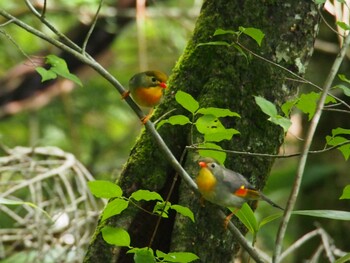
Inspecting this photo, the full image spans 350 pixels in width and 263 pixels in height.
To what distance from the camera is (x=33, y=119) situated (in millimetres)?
6418

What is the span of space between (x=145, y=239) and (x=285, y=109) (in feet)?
2.69

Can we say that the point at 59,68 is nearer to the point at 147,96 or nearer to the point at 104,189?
the point at 147,96

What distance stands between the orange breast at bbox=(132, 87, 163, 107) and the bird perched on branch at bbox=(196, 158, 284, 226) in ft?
1.28

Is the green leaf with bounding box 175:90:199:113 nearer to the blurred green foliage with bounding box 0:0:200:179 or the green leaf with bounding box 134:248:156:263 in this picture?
the green leaf with bounding box 134:248:156:263

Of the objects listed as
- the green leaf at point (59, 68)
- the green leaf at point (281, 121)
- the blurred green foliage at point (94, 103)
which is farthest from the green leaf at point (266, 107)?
the blurred green foliage at point (94, 103)

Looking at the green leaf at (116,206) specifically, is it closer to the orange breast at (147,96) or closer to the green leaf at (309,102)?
the orange breast at (147,96)

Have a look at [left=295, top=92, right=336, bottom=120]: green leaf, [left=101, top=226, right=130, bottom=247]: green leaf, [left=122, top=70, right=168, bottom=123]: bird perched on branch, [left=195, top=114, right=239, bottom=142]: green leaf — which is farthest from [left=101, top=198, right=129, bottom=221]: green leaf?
[left=295, top=92, right=336, bottom=120]: green leaf

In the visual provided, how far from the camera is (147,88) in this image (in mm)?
2381

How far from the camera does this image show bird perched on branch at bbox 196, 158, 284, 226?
6.81 ft

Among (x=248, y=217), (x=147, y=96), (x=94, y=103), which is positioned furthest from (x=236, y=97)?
(x=94, y=103)

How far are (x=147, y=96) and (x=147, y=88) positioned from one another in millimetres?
29

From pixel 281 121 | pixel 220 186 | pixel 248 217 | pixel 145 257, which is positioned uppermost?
pixel 281 121

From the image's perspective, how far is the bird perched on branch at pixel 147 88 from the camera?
2.38 metres

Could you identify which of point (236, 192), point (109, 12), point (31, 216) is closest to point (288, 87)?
point (236, 192)
